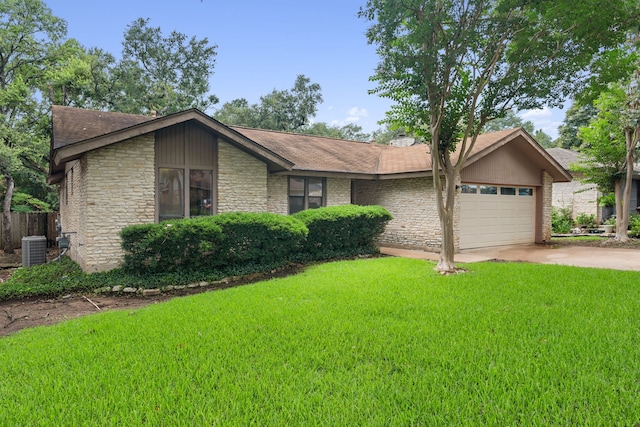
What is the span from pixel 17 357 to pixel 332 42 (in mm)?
13514

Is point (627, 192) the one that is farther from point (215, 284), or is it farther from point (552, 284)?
point (215, 284)

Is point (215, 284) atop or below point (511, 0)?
below

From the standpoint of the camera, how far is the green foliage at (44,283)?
308 inches

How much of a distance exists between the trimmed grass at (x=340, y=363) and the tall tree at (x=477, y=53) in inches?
157

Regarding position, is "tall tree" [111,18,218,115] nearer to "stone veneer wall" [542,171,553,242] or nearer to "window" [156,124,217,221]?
A: "window" [156,124,217,221]

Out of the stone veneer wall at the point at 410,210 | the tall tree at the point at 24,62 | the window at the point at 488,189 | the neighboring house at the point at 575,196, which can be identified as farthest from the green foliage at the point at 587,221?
the tall tree at the point at 24,62

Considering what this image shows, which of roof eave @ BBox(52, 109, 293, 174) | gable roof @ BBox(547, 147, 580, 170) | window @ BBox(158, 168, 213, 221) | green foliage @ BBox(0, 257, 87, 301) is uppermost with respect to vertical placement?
gable roof @ BBox(547, 147, 580, 170)

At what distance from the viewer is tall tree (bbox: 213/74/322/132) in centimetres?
3491

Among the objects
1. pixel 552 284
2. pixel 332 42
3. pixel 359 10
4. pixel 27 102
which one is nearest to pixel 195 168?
pixel 359 10

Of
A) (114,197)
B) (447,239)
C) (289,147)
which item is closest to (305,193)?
(289,147)

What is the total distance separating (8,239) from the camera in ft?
50.2

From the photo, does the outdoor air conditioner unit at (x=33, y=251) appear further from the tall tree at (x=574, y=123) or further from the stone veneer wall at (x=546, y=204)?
the tall tree at (x=574, y=123)

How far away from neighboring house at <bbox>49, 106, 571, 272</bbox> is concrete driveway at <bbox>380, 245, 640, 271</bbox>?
71 cm

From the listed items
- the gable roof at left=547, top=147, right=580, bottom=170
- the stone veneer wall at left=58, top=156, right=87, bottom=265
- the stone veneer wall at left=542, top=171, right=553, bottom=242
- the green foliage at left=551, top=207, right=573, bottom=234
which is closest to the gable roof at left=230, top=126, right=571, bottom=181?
the stone veneer wall at left=542, top=171, right=553, bottom=242
